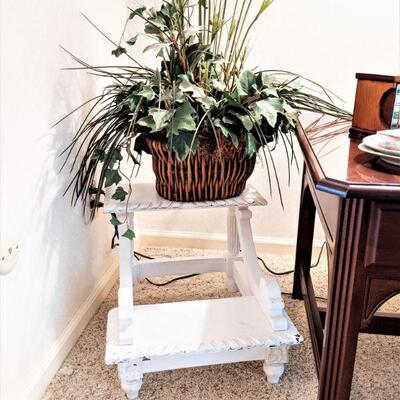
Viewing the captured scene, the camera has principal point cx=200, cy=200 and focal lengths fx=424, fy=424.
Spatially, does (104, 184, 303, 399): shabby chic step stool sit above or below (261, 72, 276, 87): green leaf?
below

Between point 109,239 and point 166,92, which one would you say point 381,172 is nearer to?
point 166,92

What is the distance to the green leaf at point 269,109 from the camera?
871 mm

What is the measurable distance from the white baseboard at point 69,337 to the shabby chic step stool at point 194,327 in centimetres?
17

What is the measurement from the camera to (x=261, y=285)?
1.03 m

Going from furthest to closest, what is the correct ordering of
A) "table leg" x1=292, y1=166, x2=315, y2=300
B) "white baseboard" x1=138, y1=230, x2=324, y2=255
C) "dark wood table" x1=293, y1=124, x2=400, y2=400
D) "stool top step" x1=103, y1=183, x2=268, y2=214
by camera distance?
1. "white baseboard" x1=138, y1=230, x2=324, y2=255
2. "table leg" x1=292, y1=166, x2=315, y2=300
3. "stool top step" x1=103, y1=183, x2=268, y2=214
4. "dark wood table" x1=293, y1=124, x2=400, y2=400

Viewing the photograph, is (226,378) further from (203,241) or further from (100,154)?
(203,241)

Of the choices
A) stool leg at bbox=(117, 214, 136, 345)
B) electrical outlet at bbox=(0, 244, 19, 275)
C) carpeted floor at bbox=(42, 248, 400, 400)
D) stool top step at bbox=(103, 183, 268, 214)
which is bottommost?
carpeted floor at bbox=(42, 248, 400, 400)

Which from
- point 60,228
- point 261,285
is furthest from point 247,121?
point 60,228

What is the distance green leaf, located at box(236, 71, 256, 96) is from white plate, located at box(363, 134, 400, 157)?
27cm

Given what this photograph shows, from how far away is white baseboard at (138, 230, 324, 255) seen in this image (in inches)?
65.4

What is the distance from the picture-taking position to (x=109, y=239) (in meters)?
1.43

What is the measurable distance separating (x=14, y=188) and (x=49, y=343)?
1.36 feet

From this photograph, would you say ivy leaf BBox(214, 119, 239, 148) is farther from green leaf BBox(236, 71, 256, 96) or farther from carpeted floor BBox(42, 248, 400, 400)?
carpeted floor BBox(42, 248, 400, 400)

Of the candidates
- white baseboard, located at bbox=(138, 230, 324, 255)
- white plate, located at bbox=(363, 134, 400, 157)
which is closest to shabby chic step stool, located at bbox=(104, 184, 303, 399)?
white plate, located at bbox=(363, 134, 400, 157)
